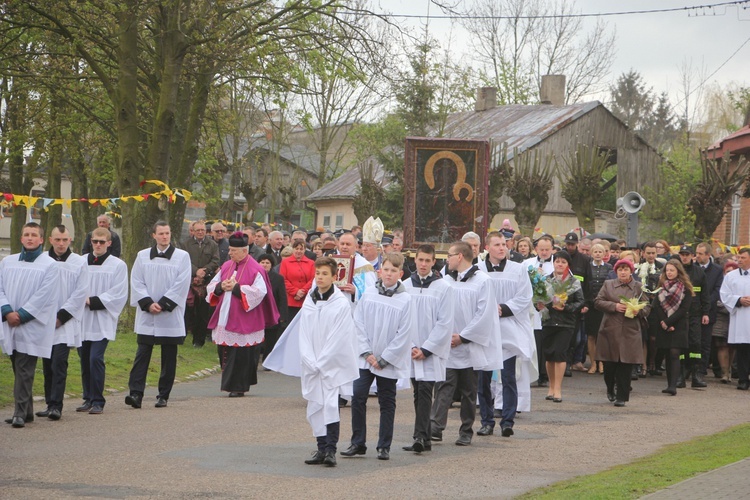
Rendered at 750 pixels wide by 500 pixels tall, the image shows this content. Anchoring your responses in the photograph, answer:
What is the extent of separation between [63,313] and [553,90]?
164ft

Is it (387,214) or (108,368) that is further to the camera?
(387,214)

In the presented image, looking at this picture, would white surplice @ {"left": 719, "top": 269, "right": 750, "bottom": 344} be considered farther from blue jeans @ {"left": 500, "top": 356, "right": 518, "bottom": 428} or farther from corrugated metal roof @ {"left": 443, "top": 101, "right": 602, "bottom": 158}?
corrugated metal roof @ {"left": 443, "top": 101, "right": 602, "bottom": 158}

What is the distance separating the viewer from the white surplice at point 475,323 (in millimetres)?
11453

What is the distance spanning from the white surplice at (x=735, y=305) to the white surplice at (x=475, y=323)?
864cm

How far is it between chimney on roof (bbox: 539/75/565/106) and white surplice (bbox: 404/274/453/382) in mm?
50076

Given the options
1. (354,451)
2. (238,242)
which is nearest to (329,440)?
(354,451)

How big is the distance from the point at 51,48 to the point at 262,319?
12955mm

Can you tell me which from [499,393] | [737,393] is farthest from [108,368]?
[737,393]

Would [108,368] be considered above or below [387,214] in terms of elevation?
below

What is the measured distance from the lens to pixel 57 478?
8.95 m

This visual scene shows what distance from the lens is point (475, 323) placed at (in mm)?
11430

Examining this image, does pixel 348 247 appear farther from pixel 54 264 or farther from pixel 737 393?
pixel 737 393

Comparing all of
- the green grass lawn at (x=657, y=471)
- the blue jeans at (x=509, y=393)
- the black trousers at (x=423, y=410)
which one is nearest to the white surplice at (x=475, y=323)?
the black trousers at (x=423, y=410)

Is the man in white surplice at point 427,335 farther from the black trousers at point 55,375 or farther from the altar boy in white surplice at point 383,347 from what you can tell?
the black trousers at point 55,375
